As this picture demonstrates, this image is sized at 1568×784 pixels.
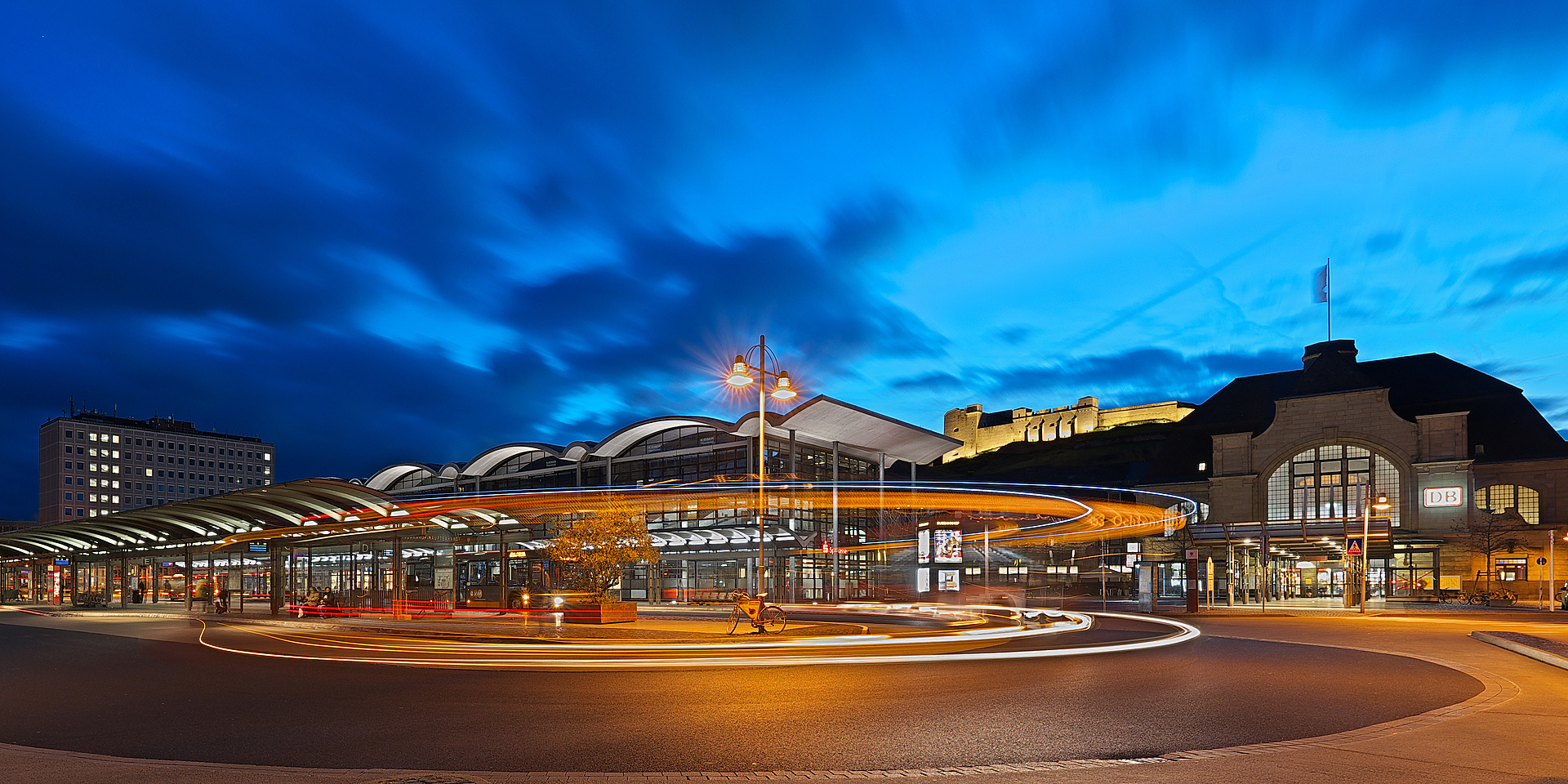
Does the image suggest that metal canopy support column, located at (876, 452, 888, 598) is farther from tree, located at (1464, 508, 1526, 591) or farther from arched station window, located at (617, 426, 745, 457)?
tree, located at (1464, 508, 1526, 591)

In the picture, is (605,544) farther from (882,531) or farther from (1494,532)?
(1494,532)

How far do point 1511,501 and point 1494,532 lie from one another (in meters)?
4.13

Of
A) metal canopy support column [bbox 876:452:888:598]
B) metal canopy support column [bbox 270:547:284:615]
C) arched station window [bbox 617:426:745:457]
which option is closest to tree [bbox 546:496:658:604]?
metal canopy support column [bbox 270:547:284:615]

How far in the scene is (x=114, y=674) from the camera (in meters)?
16.5

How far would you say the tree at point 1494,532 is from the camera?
58250 millimetres

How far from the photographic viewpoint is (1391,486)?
214 feet

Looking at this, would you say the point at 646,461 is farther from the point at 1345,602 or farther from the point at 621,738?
the point at 621,738

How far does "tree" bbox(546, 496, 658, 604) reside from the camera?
105ft

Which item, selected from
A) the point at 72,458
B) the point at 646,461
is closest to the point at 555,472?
the point at 646,461

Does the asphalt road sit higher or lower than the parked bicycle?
higher

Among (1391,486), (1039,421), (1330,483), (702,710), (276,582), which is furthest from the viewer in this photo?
(1039,421)

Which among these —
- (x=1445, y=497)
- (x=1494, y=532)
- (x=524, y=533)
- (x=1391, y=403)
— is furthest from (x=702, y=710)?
(x=1391, y=403)

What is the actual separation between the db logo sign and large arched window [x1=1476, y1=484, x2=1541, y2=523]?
152 cm

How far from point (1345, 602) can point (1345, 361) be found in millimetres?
27231
